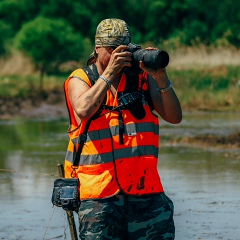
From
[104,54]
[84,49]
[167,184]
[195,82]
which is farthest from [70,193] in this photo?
[84,49]

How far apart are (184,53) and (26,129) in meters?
15.1

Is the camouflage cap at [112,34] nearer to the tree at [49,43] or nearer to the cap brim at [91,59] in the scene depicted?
the cap brim at [91,59]

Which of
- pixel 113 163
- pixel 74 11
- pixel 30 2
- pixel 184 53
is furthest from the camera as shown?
pixel 74 11

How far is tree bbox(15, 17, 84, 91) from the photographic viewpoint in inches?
1127

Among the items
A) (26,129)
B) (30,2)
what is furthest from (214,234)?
(30,2)

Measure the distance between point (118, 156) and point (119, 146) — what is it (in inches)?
2.1

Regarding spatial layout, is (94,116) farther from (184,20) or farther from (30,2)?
(184,20)

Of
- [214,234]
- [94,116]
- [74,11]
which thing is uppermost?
[74,11]

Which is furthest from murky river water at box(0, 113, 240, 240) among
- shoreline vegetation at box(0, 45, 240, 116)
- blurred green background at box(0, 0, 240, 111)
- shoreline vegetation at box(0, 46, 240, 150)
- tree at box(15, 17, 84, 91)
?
tree at box(15, 17, 84, 91)

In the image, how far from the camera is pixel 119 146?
541 centimetres

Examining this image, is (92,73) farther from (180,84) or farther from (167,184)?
(180,84)

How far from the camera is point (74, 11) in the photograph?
4109 cm

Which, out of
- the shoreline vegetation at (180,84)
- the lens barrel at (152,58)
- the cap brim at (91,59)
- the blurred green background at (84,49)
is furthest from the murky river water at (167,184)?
the blurred green background at (84,49)

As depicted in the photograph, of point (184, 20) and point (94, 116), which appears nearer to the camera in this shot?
point (94, 116)
